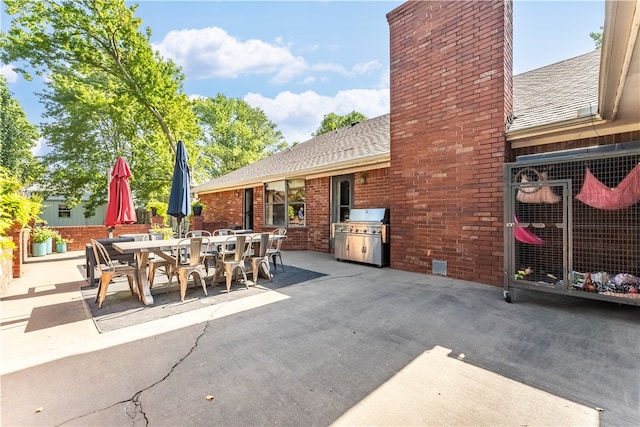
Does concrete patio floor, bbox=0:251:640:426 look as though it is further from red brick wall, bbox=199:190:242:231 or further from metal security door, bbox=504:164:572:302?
red brick wall, bbox=199:190:242:231

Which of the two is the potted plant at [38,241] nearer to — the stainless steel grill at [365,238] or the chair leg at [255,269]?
the chair leg at [255,269]

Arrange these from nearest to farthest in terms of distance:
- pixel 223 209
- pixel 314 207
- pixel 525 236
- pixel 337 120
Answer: pixel 525 236 → pixel 314 207 → pixel 223 209 → pixel 337 120

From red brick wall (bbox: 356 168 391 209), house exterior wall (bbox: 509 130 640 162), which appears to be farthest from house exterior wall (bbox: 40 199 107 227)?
house exterior wall (bbox: 509 130 640 162)

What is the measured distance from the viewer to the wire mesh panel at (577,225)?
3.56 metres

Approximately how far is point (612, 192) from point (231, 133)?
28021 millimetres

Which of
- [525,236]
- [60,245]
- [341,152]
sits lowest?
[60,245]

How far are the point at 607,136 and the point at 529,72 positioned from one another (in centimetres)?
469

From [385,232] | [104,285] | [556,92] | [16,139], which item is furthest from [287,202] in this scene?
[16,139]

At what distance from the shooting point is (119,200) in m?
6.05

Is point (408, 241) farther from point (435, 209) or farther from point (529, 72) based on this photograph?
point (529, 72)

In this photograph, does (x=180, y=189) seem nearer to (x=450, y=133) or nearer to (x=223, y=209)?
(x=450, y=133)

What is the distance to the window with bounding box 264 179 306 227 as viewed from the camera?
9.95m

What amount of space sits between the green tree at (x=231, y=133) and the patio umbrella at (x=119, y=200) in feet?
67.0

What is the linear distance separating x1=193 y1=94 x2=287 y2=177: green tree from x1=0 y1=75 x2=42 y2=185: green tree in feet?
36.0
